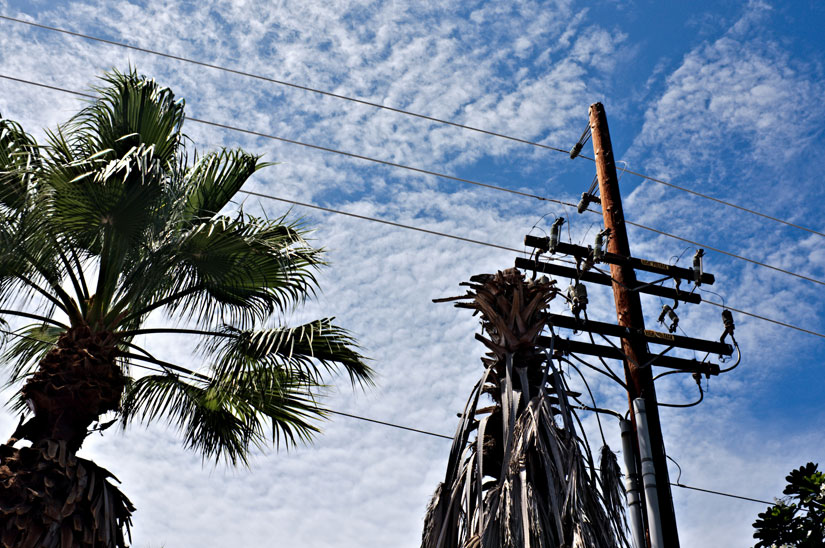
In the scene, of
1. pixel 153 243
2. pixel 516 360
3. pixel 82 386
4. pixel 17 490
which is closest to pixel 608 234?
pixel 516 360

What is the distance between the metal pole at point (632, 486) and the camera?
761 cm

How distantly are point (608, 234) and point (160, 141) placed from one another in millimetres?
5198

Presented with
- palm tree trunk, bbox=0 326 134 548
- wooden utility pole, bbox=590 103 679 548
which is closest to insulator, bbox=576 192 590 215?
wooden utility pole, bbox=590 103 679 548

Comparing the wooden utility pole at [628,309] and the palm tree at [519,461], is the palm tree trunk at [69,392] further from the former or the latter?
the wooden utility pole at [628,309]

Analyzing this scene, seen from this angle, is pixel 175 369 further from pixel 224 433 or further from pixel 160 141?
pixel 160 141

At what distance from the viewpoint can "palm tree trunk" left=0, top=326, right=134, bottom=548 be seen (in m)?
7.56

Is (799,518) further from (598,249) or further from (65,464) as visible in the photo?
(65,464)

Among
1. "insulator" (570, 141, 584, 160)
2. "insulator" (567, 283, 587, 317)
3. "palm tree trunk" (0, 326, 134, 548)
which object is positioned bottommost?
"palm tree trunk" (0, 326, 134, 548)

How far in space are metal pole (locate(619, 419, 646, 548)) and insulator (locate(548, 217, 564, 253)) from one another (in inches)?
82.3

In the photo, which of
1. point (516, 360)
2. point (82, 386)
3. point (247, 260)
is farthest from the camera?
point (247, 260)

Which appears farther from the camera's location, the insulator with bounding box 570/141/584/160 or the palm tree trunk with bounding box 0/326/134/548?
the insulator with bounding box 570/141/584/160

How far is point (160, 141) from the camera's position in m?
9.69

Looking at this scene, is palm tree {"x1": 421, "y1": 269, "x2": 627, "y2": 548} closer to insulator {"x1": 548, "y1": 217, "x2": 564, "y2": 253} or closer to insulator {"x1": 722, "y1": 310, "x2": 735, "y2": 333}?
insulator {"x1": 548, "y1": 217, "x2": 564, "y2": 253}

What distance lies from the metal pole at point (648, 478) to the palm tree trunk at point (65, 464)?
4980mm
